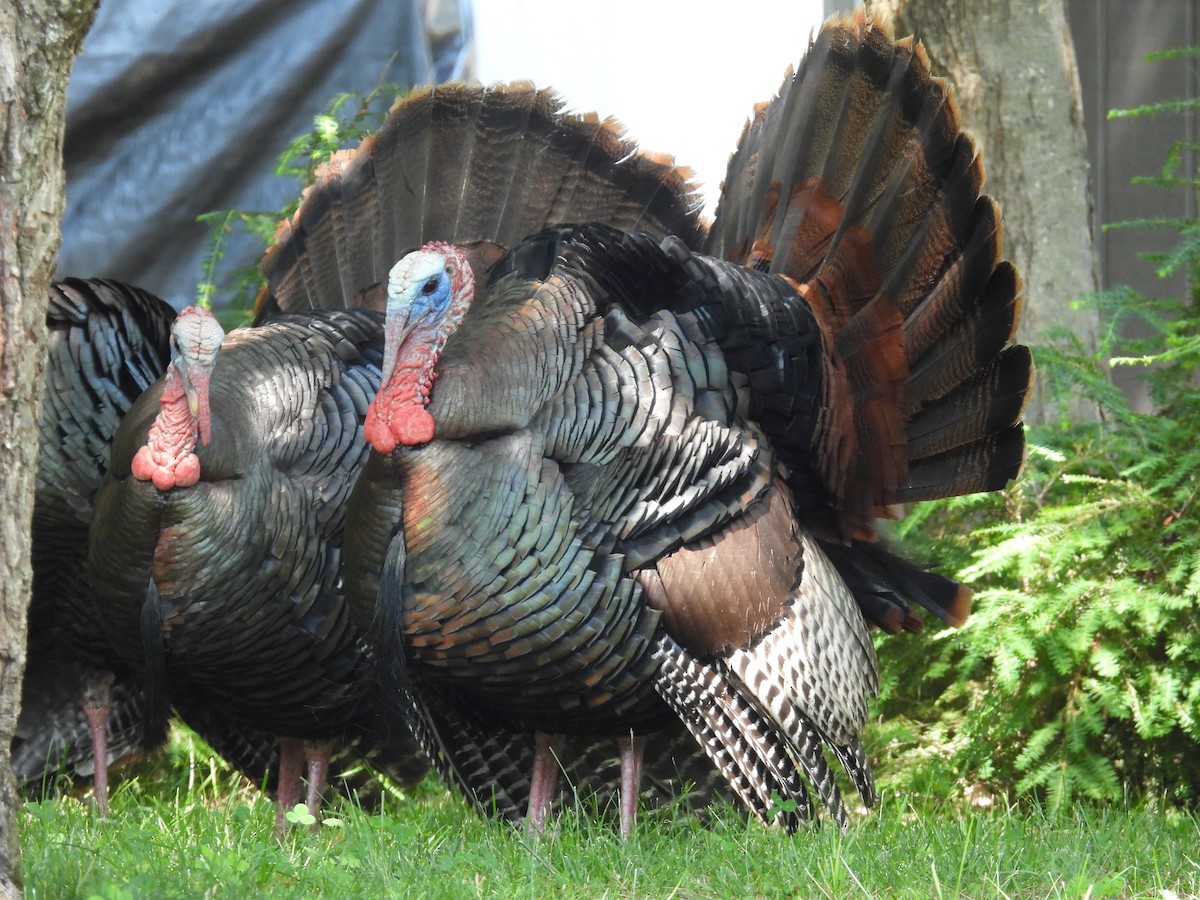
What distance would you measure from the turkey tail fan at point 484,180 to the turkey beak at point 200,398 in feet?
3.41

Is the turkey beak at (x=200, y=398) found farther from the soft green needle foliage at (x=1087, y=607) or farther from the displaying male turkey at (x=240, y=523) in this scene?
the soft green needle foliage at (x=1087, y=607)

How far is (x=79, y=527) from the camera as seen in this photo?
4344 mm

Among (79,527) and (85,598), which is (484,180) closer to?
(79,527)

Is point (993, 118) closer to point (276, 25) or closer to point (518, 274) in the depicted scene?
point (518, 274)

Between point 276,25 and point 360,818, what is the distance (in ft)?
11.8

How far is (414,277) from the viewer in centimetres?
374

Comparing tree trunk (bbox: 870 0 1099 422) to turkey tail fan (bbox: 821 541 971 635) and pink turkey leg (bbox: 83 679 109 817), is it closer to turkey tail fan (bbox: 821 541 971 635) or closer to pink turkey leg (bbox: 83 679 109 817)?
turkey tail fan (bbox: 821 541 971 635)

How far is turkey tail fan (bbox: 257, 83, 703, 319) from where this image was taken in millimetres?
4695

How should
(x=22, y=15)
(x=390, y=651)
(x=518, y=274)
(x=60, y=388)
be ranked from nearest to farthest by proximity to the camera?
(x=22, y=15) < (x=390, y=651) < (x=518, y=274) < (x=60, y=388)

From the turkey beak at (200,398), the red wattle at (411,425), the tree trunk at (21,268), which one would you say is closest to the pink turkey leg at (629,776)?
the red wattle at (411,425)

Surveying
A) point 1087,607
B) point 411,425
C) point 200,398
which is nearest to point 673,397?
point 411,425

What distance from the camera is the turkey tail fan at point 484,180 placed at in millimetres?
4695

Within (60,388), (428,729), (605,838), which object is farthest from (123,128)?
(605,838)

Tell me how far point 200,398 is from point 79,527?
0.74 meters
